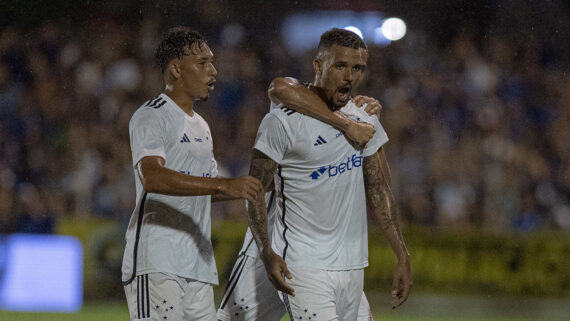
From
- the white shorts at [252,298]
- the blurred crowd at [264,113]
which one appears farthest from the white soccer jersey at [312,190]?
the blurred crowd at [264,113]

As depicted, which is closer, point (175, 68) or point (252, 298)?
point (175, 68)

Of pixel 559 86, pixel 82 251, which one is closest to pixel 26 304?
pixel 82 251

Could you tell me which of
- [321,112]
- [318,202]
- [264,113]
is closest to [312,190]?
[318,202]

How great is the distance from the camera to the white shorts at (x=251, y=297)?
17.1 feet

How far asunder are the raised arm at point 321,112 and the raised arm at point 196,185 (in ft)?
2.24

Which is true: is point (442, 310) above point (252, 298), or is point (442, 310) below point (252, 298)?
below

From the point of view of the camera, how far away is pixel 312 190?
468 cm

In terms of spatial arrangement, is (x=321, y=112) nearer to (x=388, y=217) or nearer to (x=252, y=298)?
(x=388, y=217)

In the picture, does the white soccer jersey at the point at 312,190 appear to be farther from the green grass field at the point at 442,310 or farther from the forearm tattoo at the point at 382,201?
the green grass field at the point at 442,310

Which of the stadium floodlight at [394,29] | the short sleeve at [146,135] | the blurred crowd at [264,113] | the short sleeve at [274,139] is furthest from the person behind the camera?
the stadium floodlight at [394,29]

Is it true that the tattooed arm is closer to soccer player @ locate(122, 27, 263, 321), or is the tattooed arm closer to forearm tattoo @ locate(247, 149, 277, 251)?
forearm tattoo @ locate(247, 149, 277, 251)

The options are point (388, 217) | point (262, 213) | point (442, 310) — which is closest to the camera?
point (262, 213)

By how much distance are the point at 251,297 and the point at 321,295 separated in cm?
78

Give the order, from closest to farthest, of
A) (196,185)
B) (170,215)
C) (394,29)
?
(196,185) < (170,215) < (394,29)
